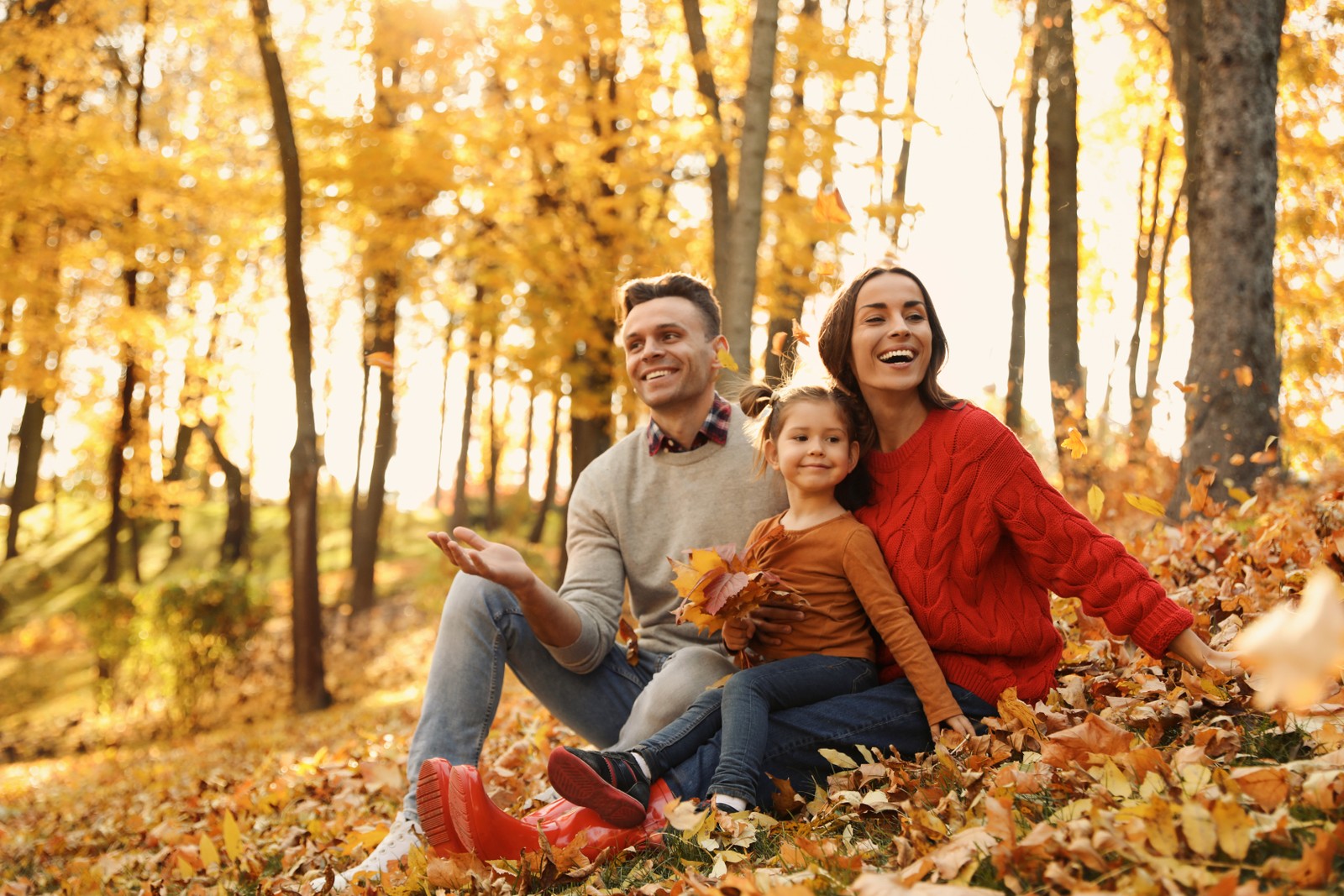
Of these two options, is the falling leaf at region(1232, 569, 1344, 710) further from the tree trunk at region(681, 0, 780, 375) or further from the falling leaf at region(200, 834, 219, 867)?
the tree trunk at region(681, 0, 780, 375)

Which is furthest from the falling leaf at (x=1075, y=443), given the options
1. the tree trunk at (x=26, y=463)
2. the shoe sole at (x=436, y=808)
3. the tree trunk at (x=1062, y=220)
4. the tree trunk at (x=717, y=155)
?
the tree trunk at (x=26, y=463)

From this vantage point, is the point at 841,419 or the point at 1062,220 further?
the point at 1062,220

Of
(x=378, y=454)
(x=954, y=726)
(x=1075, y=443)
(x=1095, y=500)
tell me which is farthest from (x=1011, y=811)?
(x=378, y=454)

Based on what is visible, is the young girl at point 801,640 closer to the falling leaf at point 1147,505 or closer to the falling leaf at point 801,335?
the falling leaf at point 801,335

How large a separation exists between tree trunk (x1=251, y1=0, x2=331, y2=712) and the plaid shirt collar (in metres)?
6.41

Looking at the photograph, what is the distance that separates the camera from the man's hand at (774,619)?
2.97 m

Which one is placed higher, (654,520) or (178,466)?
(654,520)

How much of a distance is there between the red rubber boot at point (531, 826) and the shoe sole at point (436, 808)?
2 cm

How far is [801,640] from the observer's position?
9.87 feet

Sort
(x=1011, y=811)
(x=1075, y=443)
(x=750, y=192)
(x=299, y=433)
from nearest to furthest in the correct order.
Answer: (x=1011, y=811) < (x=1075, y=443) < (x=750, y=192) < (x=299, y=433)

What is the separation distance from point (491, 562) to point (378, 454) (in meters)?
12.8

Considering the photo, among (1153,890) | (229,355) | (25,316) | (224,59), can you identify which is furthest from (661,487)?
(229,355)

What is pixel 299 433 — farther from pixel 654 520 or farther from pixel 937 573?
pixel 937 573

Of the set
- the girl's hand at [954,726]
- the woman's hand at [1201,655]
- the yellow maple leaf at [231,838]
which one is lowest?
the yellow maple leaf at [231,838]
